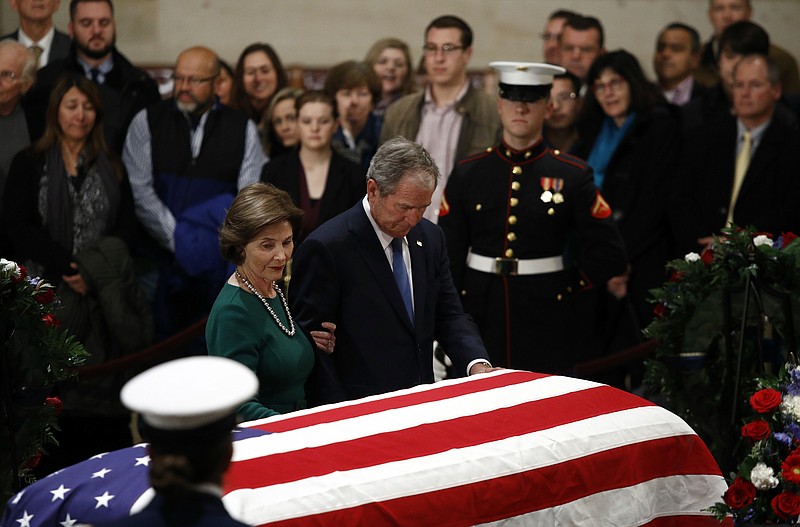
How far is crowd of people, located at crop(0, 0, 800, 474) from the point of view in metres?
5.26

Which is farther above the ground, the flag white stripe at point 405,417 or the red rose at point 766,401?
the flag white stripe at point 405,417

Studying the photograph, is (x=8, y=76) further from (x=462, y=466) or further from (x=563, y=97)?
(x=462, y=466)

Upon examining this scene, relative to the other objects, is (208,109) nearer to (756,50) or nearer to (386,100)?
(386,100)

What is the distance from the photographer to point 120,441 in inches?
228

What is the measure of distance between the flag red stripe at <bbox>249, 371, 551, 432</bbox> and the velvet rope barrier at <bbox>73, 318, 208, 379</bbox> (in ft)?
7.52

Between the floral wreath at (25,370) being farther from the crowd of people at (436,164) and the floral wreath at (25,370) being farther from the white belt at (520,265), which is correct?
the white belt at (520,265)

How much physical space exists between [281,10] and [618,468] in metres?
5.41

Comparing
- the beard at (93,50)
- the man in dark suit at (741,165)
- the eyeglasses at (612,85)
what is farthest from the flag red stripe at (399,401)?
the beard at (93,50)

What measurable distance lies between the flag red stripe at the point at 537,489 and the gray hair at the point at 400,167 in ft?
3.15

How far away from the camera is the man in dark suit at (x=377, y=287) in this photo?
12.8 feet

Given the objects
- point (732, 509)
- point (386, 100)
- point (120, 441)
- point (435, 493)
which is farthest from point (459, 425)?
point (386, 100)

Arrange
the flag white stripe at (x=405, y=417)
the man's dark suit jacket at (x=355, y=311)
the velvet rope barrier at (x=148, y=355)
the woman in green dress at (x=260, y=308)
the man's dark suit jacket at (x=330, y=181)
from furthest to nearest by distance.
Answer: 1. the man's dark suit jacket at (x=330, y=181)
2. the velvet rope barrier at (x=148, y=355)
3. the man's dark suit jacket at (x=355, y=311)
4. the woman in green dress at (x=260, y=308)
5. the flag white stripe at (x=405, y=417)

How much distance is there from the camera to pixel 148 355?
230 inches

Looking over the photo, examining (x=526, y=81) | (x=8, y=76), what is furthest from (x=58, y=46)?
(x=526, y=81)
